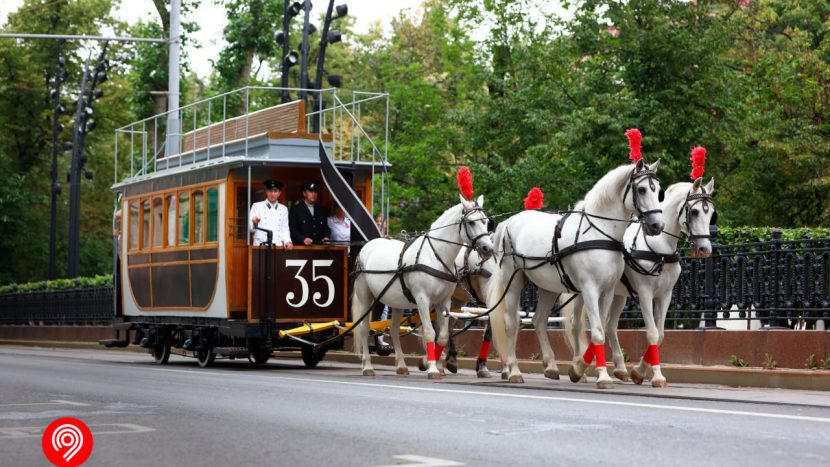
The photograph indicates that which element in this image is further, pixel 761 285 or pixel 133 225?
pixel 133 225

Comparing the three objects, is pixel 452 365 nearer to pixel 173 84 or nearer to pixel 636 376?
pixel 636 376

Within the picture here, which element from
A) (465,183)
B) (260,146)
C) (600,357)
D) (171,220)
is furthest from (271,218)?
(600,357)

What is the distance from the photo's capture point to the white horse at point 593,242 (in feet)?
48.6

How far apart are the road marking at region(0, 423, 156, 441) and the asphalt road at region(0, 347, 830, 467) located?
1cm

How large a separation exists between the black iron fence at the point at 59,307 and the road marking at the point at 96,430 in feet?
81.7

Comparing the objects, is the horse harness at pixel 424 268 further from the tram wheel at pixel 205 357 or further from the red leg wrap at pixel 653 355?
the tram wheel at pixel 205 357

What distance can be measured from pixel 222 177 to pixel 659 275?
790 cm

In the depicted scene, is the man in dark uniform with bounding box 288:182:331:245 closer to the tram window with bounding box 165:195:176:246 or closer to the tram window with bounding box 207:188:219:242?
the tram window with bounding box 207:188:219:242

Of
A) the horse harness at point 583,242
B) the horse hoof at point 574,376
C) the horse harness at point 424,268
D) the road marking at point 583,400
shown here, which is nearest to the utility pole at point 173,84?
the horse harness at point 424,268

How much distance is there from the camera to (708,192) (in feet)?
50.0

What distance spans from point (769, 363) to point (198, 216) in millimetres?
9747

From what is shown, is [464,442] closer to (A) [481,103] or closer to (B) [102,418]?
(B) [102,418]

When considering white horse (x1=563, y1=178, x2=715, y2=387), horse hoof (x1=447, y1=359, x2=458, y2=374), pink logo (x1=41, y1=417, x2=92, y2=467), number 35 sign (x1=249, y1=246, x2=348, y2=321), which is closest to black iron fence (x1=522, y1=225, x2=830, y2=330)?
white horse (x1=563, y1=178, x2=715, y2=387)

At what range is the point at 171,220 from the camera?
2288cm
